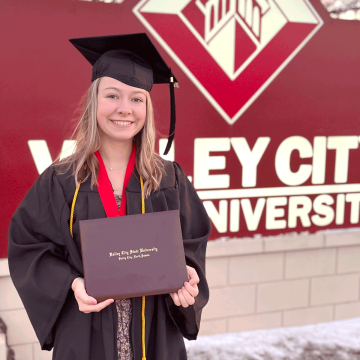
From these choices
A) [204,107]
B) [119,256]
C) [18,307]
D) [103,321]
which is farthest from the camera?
[204,107]

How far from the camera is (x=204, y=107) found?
2.29 m

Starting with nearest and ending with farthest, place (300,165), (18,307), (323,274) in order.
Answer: (18,307)
(300,165)
(323,274)

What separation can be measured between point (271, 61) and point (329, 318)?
1955 mm

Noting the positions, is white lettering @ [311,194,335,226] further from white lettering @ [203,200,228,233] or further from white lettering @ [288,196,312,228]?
white lettering @ [203,200,228,233]

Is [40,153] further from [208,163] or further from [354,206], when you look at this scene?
[354,206]

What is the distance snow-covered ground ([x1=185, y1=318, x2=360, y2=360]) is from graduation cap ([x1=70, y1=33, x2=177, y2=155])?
1.89 m

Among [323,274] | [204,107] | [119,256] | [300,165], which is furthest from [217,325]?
[119,256]

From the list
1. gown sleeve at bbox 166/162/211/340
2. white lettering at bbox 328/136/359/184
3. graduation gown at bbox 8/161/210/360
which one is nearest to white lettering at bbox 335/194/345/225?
white lettering at bbox 328/136/359/184

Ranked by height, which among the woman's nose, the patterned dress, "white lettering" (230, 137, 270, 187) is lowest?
the patterned dress

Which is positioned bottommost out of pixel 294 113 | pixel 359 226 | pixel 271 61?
pixel 359 226

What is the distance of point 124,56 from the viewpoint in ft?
3.97

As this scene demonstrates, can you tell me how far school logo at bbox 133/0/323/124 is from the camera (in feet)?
7.11

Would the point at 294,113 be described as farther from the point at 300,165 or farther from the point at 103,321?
the point at 103,321

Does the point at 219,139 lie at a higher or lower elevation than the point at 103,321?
higher
